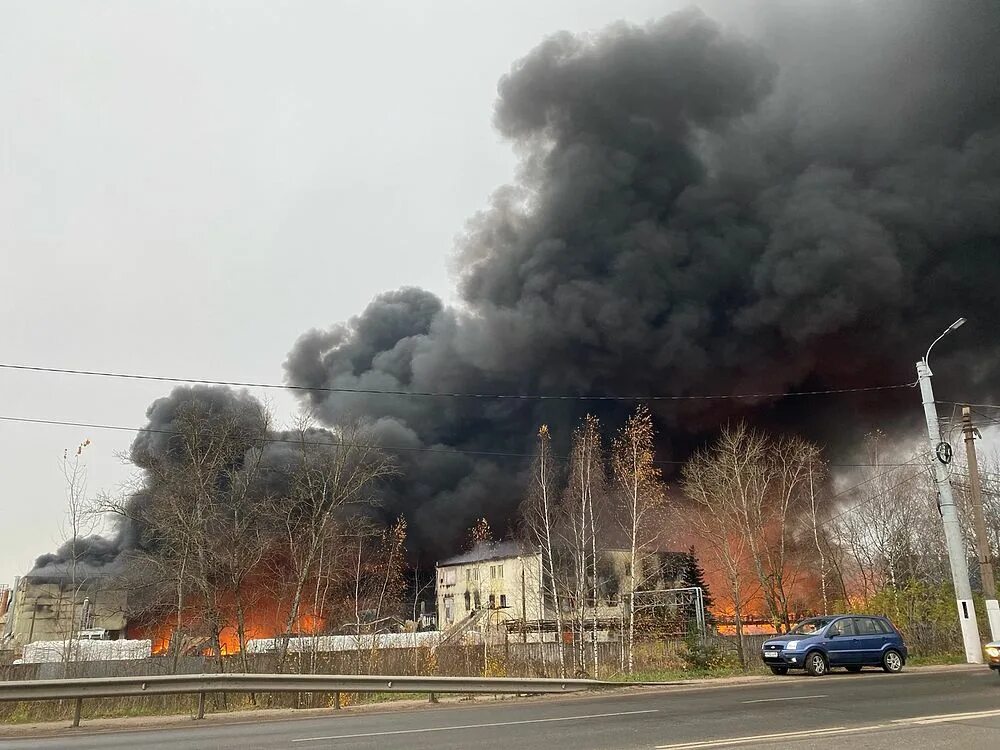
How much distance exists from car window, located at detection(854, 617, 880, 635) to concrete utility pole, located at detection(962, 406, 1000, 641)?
3957mm

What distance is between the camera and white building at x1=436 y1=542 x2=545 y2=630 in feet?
152

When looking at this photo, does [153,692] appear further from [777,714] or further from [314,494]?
[314,494]

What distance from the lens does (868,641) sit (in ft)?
52.4

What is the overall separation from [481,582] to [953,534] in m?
37.8

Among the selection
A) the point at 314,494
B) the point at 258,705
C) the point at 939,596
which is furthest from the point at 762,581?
the point at 258,705

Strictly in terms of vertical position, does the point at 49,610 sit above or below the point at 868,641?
above

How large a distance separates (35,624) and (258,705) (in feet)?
130

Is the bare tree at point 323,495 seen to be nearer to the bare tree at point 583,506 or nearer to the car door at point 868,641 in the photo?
the bare tree at point 583,506

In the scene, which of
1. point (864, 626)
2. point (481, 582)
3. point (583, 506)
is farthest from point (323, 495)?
point (481, 582)

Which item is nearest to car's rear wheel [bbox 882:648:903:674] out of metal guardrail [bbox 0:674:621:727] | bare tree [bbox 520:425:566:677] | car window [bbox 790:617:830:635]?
car window [bbox 790:617:830:635]

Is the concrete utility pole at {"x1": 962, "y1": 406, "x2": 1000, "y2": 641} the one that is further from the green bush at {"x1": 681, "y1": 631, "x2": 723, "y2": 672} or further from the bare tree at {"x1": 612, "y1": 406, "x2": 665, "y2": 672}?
the bare tree at {"x1": 612, "y1": 406, "x2": 665, "y2": 672}

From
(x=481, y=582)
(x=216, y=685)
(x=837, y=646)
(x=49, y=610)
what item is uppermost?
(x=481, y=582)

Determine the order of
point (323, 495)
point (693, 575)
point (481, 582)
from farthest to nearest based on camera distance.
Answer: point (481, 582) < point (693, 575) < point (323, 495)

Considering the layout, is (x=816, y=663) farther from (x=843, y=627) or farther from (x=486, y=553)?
(x=486, y=553)
